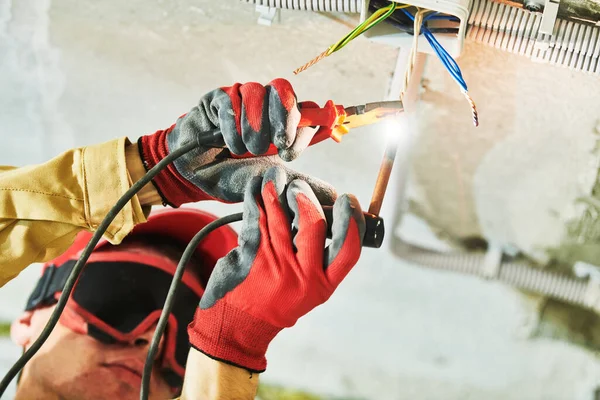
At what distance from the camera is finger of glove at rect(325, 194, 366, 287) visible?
0.84 meters

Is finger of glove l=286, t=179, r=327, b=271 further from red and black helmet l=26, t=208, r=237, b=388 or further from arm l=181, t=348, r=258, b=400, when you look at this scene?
red and black helmet l=26, t=208, r=237, b=388

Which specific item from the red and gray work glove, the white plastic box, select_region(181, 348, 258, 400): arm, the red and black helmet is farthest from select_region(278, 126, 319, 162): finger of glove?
the red and black helmet

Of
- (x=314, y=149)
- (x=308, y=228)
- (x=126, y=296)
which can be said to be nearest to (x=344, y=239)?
(x=308, y=228)

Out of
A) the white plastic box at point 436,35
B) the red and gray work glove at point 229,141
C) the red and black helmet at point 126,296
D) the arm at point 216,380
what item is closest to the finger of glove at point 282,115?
the red and gray work glove at point 229,141

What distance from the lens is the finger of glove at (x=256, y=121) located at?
88 cm

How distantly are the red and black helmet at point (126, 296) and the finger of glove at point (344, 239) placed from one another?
599 mm

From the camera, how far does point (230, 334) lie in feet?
3.06

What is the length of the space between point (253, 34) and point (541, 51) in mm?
613

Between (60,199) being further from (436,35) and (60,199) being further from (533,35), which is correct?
(533,35)

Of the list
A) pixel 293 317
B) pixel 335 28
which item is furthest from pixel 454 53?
pixel 293 317

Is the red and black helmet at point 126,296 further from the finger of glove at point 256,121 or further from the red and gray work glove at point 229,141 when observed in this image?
the finger of glove at point 256,121

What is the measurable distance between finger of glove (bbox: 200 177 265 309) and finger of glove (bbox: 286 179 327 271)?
0.06 m

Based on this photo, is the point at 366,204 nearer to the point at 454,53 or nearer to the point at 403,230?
the point at 403,230

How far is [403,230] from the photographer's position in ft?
4.61
